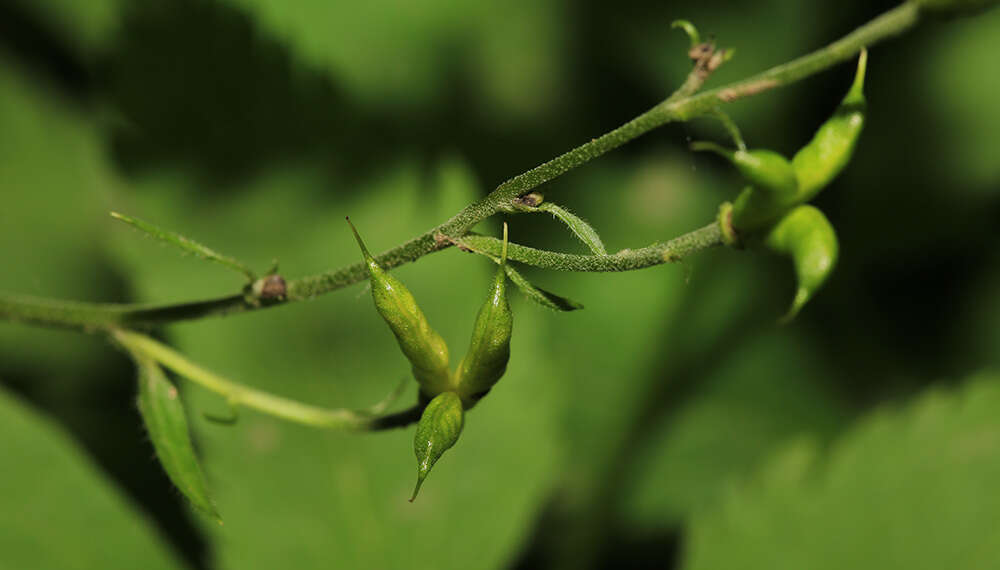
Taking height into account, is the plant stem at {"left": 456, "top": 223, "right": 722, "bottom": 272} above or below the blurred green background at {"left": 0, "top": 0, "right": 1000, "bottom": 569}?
below

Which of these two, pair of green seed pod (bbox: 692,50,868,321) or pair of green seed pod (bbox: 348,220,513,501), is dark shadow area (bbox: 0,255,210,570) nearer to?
pair of green seed pod (bbox: 348,220,513,501)

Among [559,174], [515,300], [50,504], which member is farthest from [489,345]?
[50,504]

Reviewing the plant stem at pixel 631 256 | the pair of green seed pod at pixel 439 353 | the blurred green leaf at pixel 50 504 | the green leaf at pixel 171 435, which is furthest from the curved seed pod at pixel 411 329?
the blurred green leaf at pixel 50 504

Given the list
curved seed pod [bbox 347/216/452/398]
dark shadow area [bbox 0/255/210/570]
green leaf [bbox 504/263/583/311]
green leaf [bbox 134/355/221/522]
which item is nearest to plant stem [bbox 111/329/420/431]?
green leaf [bbox 134/355/221/522]

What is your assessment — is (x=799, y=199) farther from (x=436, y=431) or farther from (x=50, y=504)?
(x=50, y=504)

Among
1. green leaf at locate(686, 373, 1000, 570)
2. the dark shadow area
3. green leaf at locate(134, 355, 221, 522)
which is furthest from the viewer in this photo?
the dark shadow area
